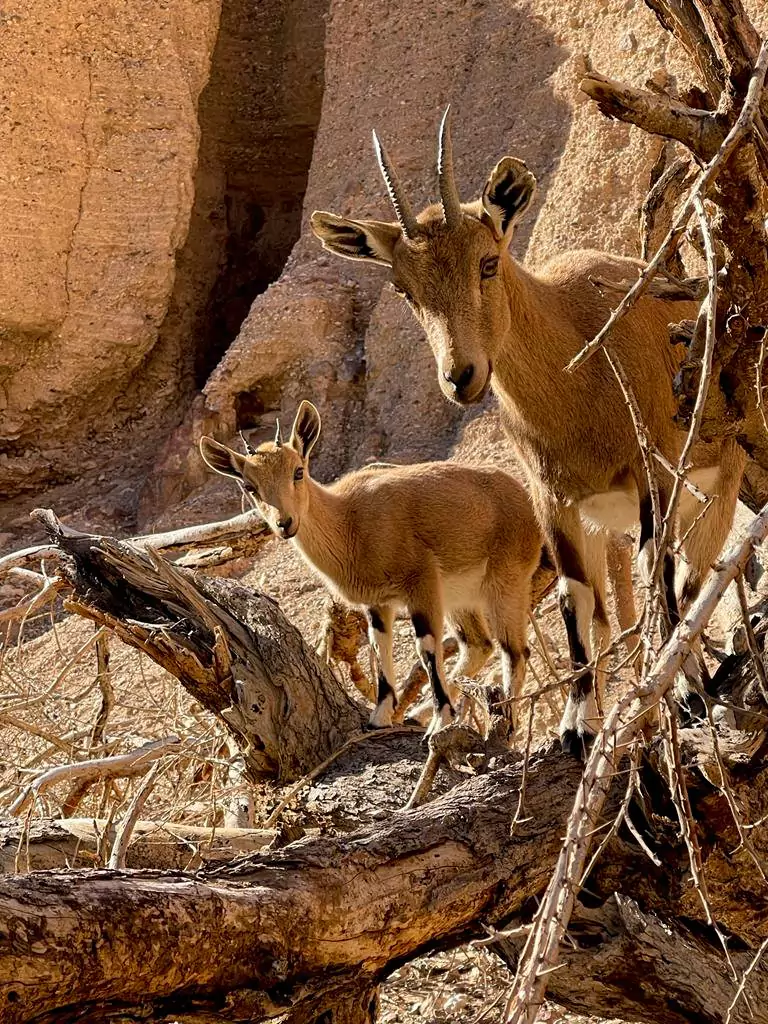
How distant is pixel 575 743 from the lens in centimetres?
441

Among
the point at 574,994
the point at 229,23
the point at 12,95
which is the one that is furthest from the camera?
the point at 229,23

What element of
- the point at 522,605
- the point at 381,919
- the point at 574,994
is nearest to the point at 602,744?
the point at 381,919

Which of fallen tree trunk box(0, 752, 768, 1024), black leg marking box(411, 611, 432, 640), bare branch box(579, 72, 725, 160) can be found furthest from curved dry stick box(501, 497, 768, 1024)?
black leg marking box(411, 611, 432, 640)

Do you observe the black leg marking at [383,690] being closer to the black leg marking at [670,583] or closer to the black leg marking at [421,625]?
the black leg marking at [421,625]

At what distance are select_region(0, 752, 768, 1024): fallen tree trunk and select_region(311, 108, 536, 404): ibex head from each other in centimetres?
139

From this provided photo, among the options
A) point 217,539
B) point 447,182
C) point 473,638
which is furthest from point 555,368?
point 473,638

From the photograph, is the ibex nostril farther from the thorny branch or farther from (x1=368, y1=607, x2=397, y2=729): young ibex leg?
(x1=368, y1=607, x2=397, y2=729): young ibex leg

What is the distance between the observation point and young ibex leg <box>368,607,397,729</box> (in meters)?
6.84

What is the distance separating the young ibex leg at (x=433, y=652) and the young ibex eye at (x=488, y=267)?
2.65 metres

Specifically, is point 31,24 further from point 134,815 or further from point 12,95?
point 134,815

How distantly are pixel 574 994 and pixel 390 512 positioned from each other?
393cm

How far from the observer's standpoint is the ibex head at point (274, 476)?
23.7 ft

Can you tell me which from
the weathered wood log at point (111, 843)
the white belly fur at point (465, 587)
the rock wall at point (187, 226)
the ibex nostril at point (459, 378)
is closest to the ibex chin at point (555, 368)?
the ibex nostril at point (459, 378)

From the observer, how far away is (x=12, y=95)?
41.9 feet
